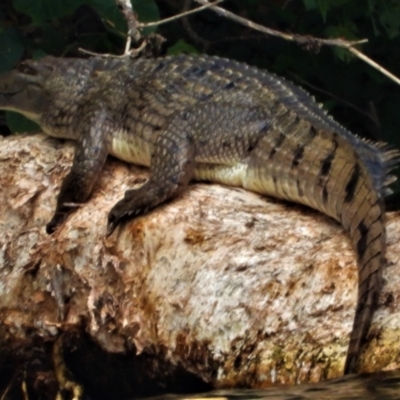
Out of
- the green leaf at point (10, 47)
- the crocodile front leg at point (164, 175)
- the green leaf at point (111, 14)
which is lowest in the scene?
the crocodile front leg at point (164, 175)

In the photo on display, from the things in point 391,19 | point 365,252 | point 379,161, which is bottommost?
point 365,252

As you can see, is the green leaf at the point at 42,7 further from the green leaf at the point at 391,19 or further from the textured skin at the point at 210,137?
the green leaf at the point at 391,19

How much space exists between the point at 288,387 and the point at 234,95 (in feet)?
5.71

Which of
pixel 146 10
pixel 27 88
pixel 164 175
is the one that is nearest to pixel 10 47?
pixel 27 88

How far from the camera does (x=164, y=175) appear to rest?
13.2 feet

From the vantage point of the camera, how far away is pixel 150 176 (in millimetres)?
4105

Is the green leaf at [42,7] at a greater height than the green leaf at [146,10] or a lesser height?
lesser

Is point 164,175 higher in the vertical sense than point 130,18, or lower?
lower

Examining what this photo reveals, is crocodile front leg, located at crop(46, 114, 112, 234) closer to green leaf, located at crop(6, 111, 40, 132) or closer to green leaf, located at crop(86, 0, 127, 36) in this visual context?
green leaf, located at crop(86, 0, 127, 36)

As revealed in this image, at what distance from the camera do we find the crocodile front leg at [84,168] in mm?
4133

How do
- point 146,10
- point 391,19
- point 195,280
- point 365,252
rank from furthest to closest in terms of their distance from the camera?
point 391,19 < point 146,10 < point 195,280 < point 365,252

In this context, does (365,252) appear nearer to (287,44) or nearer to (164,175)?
(164,175)

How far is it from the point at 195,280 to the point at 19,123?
2.43 metres

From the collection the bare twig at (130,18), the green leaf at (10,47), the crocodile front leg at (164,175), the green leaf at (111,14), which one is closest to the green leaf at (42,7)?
the green leaf at (111,14)
